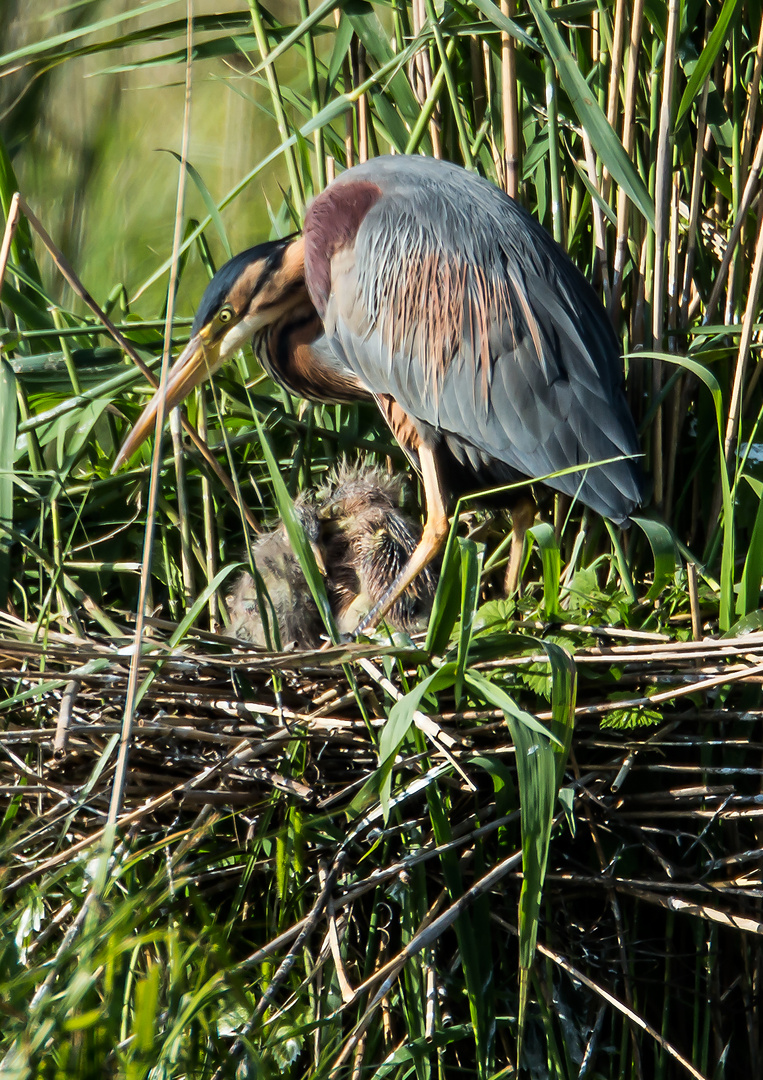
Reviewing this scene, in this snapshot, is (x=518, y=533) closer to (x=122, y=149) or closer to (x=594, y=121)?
(x=594, y=121)

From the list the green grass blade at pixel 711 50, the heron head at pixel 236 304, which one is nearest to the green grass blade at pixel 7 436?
the heron head at pixel 236 304

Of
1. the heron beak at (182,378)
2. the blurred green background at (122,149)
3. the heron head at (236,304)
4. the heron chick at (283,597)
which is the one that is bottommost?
the heron chick at (283,597)

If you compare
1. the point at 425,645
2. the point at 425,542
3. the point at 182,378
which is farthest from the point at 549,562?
the point at 182,378

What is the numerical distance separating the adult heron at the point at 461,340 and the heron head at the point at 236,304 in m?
0.01

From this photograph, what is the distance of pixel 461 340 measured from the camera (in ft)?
5.09

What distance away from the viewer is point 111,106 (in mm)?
2078

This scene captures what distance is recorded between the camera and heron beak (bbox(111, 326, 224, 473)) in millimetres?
1600

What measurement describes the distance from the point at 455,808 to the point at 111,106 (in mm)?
1652

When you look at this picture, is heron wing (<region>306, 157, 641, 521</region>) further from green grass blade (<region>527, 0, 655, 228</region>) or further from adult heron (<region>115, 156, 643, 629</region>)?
green grass blade (<region>527, 0, 655, 228</region>)

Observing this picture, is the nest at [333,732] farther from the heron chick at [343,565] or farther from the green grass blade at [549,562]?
the heron chick at [343,565]

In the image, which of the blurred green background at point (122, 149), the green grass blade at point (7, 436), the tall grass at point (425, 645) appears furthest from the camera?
the blurred green background at point (122, 149)

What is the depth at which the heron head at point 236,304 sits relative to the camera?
1716 millimetres

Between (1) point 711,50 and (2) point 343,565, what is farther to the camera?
(2) point 343,565

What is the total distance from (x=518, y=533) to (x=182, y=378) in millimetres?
631
